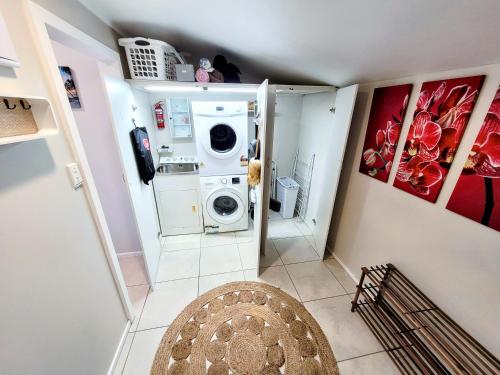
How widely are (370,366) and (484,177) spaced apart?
4.60 ft

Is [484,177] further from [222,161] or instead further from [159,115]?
[159,115]

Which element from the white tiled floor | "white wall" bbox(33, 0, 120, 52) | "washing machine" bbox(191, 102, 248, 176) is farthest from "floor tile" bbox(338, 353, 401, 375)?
"white wall" bbox(33, 0, 120, 52)

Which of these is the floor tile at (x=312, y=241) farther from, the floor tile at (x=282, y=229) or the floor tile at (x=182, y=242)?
the floor tile at (x=182, y=242)

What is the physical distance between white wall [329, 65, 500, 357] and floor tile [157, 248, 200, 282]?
1.76 m

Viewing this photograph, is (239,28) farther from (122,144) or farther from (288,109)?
(288,109)

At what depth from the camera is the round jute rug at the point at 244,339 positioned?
135cm

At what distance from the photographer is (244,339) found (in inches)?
59.2


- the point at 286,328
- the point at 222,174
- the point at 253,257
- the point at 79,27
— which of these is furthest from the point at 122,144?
the point at 286,328

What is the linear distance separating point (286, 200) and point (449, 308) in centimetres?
203

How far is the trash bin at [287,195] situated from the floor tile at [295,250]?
531 mm

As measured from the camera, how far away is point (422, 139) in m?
1.30

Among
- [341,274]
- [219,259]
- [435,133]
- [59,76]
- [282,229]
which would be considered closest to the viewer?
[59,76]

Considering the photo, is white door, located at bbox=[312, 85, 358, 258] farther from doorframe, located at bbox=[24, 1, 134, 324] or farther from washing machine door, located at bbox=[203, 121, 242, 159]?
doorframe, located at bbox=[24, 1, 134, 324]

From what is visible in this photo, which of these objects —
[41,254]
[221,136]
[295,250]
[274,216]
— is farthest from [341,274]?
[41,254]
